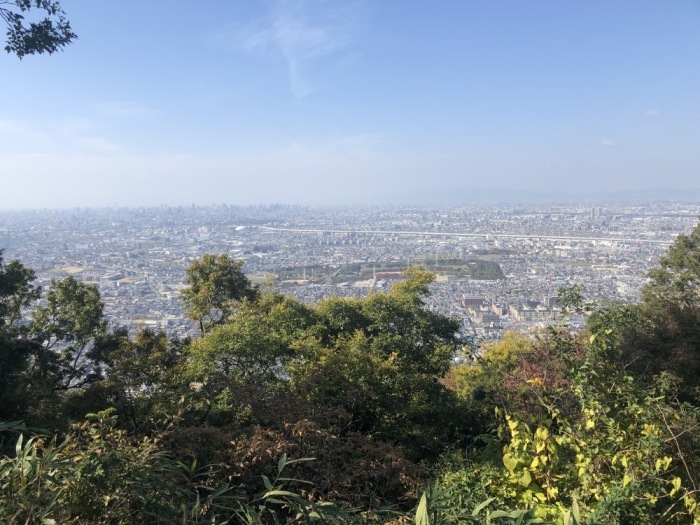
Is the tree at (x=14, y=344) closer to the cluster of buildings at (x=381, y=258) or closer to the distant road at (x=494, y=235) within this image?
the cluster of buildings at (x=381, y=258)

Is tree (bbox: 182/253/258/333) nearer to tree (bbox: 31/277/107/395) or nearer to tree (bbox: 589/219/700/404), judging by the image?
tree (bbox: 31/277/107/395)

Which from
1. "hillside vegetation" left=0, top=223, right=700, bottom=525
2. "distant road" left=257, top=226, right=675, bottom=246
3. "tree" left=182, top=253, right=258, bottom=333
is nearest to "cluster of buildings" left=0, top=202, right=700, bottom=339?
"distant road" left=257, top=226, right=675, bottom=246

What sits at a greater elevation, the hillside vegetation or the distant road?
the hillside vegetation

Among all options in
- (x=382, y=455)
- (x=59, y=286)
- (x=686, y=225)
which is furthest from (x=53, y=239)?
(x=686, y=225)

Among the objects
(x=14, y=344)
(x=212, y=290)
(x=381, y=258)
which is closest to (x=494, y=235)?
(x=381, y=258)

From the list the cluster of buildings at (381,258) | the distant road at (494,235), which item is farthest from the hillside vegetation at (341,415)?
the distant road at (494,235)

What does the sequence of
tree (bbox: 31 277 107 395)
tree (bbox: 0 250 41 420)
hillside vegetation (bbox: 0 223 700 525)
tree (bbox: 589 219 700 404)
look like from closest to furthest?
hillside vegetation (bbox: 0 223 700 525), tree (bbox: 0 250 41 420), tree (bbox: 589 219 700 404), tree (bbox: 31 277 107 395)
